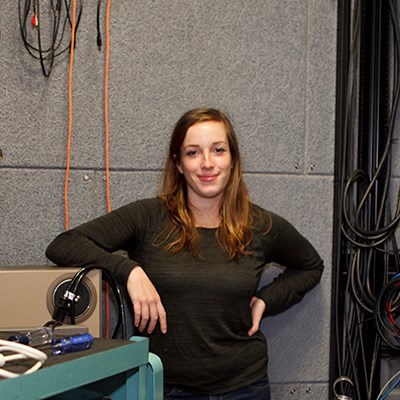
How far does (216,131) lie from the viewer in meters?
1.63

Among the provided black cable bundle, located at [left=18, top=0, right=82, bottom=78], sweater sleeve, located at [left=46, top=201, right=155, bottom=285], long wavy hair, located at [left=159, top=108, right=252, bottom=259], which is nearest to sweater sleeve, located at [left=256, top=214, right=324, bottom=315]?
long wavy hair, located at [left=159, top=108, right=252, bottom=259]

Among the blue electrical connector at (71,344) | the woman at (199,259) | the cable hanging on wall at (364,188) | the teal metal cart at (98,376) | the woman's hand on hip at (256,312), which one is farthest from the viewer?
the cable hanging on wall at (364,188)

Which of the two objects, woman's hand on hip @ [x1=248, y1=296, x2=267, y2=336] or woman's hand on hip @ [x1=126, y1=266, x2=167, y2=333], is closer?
woman's hand on hip @ [x1=126, y1=266, x2=167, y2=333]

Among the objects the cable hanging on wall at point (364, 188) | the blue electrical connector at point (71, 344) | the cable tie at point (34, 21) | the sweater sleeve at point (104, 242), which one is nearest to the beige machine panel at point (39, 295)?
the sweater sleeve at point (104, 242)

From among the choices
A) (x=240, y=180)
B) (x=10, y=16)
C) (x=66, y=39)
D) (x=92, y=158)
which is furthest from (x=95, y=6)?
(x=240, y=180)

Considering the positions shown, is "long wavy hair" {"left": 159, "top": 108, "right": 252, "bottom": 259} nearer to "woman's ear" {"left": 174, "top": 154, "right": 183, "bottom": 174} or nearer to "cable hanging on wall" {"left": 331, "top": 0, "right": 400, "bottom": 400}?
"woman's ear" {"left": 174, "top": 154, "right": 183, "bottom": 174}

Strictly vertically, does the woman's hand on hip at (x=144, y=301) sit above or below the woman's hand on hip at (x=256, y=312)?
above

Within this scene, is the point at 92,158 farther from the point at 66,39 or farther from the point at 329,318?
the point at 329,318

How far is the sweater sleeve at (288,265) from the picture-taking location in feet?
5.60

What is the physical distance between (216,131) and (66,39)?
0.58 meters

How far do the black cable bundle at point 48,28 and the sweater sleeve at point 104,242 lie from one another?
538 millimetres

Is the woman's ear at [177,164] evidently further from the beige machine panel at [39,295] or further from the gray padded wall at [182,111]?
the beige machine panel at [39,295]

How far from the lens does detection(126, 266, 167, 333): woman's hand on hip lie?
1.42 meters

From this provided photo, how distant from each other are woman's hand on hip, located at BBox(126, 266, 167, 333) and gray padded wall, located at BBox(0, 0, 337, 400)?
0.47 meters
